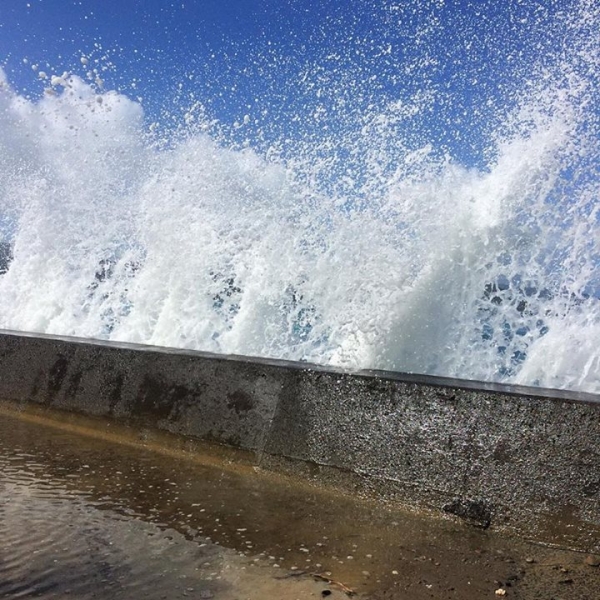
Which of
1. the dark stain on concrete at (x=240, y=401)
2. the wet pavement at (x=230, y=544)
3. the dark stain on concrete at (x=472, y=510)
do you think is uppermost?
the dark stain on concrete at (x=240, y=401)

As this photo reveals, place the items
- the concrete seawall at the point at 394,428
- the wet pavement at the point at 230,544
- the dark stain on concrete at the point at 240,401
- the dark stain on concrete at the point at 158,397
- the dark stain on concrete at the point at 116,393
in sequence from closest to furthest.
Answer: the wet pavement at the point at 230,544 < the concrete seawall at the point at 394,428 < the dark stain on concrete at the point at 240,401 < the dark stain on concrete at the point at 158,397 < the dark stain on concrete at the point at 116,393

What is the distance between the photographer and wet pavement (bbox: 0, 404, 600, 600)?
1531 millimetres

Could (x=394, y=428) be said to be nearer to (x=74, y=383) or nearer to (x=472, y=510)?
(x=472, y=510)

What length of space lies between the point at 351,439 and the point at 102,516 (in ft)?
3.18

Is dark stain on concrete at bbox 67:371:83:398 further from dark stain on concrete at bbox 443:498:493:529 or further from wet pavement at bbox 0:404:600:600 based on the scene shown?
dark stain on concrete at bbox 443:498:493:529

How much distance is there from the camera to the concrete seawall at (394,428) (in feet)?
6.05

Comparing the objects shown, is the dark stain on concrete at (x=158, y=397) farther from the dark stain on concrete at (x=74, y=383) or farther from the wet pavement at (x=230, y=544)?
the dark stain on concrete at (x=74, y=383)

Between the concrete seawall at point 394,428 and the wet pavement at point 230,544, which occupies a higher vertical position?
the concrete seawall at point 394,428

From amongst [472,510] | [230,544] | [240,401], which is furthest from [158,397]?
[472,510]

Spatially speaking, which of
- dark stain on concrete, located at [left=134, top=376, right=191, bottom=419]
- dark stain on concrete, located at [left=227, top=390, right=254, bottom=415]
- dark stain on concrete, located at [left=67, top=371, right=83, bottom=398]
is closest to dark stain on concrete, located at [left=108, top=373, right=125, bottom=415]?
dark stain on concrete, located at [left=134, top=376, right=191, bottom=419]

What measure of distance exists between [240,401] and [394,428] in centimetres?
75

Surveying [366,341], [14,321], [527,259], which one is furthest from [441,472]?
[14,321]

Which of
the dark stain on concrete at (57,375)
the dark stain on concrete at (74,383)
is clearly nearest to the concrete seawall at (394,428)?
the dark stain on concrete at (74,383)

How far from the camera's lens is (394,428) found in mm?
2152
